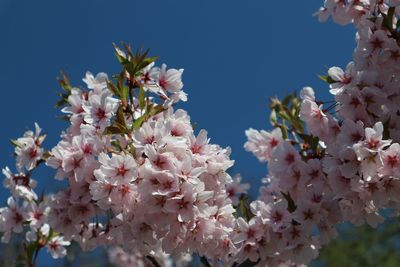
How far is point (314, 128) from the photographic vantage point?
2.89 m

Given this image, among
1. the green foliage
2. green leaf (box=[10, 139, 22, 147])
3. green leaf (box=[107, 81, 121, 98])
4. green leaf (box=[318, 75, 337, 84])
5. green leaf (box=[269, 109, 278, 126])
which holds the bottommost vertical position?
green leaf (box=[107, 81, 121, 98])

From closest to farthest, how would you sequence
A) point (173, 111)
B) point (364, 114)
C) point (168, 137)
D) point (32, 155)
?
point (168, 137)
point (364, 114)
point (173, 111)
point (32, 155)

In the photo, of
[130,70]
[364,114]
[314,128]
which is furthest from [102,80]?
[364,114]

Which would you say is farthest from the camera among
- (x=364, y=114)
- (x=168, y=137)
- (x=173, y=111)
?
(x=173, y=111)

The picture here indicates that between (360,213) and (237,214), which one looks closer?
(360,213)

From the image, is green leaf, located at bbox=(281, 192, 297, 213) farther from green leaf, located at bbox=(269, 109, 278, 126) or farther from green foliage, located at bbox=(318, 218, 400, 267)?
green foliage, located at bbox=(318, 218, 400, 267)

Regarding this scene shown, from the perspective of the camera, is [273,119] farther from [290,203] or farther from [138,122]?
[138,122]

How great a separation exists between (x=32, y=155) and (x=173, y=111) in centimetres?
96

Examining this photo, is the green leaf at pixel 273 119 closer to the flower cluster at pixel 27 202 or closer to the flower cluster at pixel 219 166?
the flower cluster at pixel 219 166

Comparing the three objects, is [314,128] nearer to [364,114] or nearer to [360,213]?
[364,114]

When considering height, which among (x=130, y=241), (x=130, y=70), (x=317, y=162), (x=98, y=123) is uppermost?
(x=130, y=70)

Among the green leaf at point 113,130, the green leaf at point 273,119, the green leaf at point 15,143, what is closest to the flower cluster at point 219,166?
the green leaf at point 113,130

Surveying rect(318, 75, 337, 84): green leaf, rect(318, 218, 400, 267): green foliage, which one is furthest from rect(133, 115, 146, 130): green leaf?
rect(318, 218, 400, 267): green foliage

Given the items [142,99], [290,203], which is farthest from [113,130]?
[290,203]
